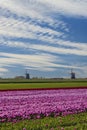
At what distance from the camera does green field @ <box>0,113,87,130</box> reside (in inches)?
578

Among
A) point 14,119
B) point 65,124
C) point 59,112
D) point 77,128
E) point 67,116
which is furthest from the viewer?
point 59,112

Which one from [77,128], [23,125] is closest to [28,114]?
[23,125]

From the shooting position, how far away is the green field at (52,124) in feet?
48.2

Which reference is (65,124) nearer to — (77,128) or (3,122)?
(77,128)

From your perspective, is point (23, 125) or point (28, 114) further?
point (28, 114)

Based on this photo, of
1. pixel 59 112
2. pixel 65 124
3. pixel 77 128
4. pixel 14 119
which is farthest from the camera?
pixel 59 112

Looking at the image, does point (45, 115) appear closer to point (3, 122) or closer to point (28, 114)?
point (28, 114)

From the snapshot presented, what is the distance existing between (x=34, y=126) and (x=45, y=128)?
0.54m

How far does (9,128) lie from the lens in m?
14.7

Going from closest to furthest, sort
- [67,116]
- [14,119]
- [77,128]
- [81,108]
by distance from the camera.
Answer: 1. [77,128]
2. [14,119]
3. [67,116]
4. [81,108]

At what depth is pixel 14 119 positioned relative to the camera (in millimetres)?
17250

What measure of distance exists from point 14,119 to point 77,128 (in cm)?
412

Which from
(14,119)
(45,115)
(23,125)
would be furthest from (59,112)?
(23,125)

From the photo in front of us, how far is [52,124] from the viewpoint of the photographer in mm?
15734
